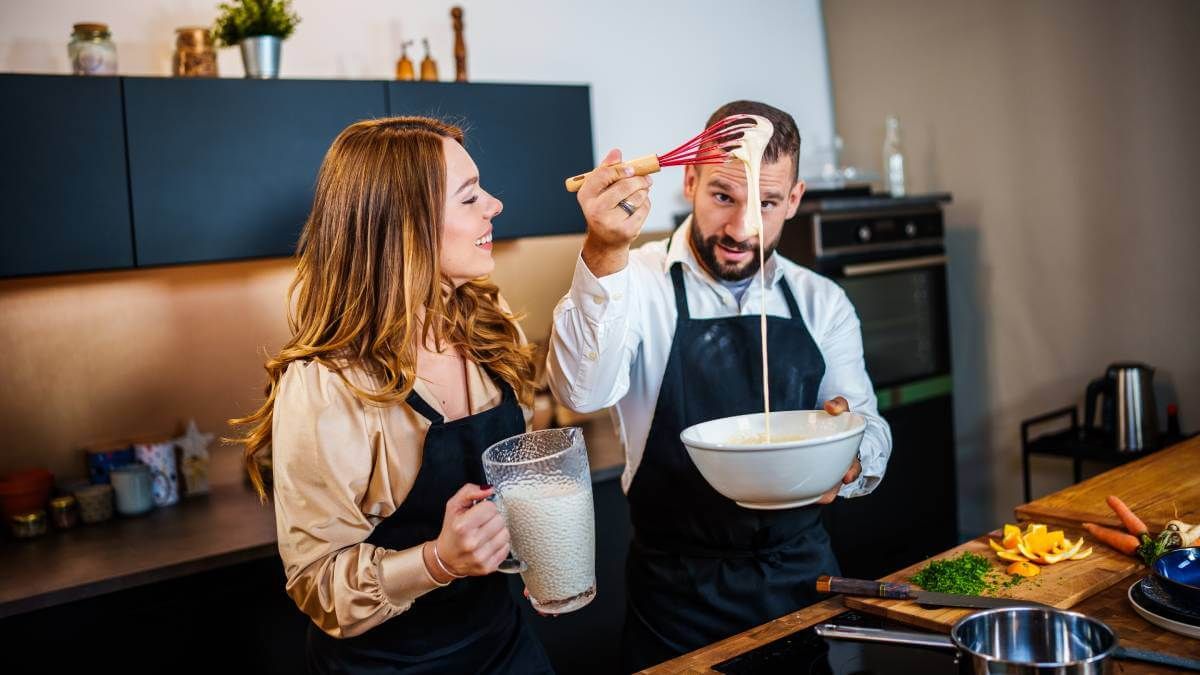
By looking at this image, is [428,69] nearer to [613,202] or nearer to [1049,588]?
[613,202]

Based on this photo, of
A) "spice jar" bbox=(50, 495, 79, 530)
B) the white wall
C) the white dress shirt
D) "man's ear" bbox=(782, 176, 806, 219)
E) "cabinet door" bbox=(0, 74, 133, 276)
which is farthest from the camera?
the white wall

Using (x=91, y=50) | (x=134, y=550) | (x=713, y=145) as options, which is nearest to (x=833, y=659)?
(x=713, y=145)

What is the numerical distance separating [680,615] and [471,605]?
1.51 ft

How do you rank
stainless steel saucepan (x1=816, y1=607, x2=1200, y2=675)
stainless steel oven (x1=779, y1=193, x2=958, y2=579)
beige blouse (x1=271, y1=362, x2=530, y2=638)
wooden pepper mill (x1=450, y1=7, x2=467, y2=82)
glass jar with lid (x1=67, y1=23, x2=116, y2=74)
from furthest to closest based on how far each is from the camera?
1. stainless steel oven (x1=779, y1=193, x2=958, y2=579)
2. wooden pepper mill (x1=450, y1=7, x2=467, y2=82)
3. glass jar with lid (x1=67, y1=23, x2=116, y2=74)
4. beige blouse (x1=271, y1=362, x2=530, y2=638)
5. stainless steel saucepan (x1=816, y1=607, x2=1200, y2=675)

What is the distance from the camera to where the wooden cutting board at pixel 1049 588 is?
1544 millimetres

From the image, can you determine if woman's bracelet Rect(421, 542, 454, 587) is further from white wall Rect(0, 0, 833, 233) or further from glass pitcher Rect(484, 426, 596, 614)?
white wall Rect(0, 0, 833, 233)

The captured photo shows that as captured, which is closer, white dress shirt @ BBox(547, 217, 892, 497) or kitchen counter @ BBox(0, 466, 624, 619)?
white dress shirt @ BBox(547, 217, 892, 497)

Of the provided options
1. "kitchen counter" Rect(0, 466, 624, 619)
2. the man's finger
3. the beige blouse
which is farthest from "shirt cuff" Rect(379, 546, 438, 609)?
"kitchen counter" Rect(0, 466, 624, 619)

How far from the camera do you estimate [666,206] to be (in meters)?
4.18

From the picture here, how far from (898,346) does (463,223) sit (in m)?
2.60

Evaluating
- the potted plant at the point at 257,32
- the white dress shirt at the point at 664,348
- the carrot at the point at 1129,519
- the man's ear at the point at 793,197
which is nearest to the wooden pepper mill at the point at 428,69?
the potted plant at the point at 257,32

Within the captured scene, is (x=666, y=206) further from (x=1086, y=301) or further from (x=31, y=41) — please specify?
(x=31, y=41)

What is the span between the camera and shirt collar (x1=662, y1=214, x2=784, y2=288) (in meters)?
2.20

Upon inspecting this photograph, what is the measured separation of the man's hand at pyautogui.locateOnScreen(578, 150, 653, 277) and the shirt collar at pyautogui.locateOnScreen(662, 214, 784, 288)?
0.53 metres
